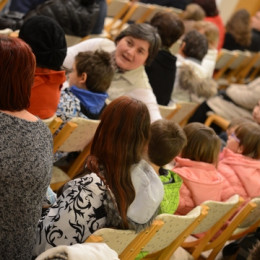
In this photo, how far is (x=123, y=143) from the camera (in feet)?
6.64

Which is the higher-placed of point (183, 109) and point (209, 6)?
point (209, 6)

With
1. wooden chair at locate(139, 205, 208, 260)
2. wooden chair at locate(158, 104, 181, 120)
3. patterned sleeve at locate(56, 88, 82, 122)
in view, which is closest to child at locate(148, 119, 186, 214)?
wooden chair at locate(139, 205, 208, 260)

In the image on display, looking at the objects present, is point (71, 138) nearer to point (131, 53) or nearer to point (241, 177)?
point (131, 53)

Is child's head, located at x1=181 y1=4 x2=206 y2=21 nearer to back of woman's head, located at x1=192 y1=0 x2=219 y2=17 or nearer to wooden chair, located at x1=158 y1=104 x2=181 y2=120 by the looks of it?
back of woman's head, located at x1=192 y1=0 x2=219 y2=17

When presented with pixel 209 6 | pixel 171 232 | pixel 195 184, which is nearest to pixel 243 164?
pixel 195 184

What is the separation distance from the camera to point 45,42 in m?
2.53

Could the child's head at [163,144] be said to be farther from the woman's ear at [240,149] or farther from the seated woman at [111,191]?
the woman's ear at [240,149]

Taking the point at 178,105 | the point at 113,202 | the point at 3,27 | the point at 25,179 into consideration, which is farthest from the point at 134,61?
the point at 25,179

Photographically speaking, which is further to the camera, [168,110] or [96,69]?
[168,110]

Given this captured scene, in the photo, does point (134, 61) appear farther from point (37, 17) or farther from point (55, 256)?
point (55, 256)

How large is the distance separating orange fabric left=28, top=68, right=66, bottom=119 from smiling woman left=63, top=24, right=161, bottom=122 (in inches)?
36.0

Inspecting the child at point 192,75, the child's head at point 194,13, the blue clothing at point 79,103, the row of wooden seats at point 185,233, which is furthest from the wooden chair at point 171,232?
the child's head at point 194,13

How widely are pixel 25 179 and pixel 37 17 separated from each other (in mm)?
1205

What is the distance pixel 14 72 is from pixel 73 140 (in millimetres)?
1147
